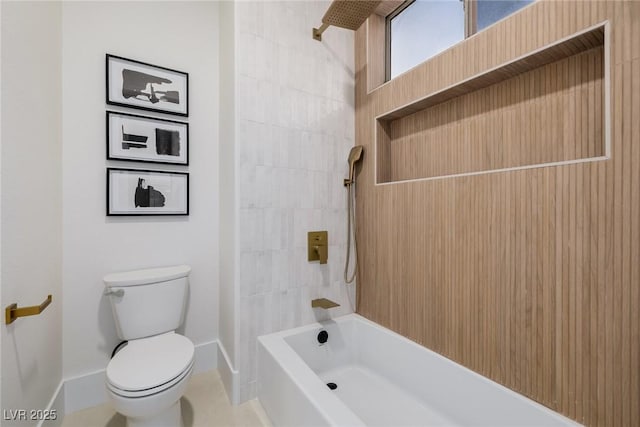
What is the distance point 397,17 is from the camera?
1.99 meters

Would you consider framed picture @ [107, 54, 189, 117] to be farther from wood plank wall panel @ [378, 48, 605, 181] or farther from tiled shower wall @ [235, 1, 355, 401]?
wood plank wall panel @ [378, 48, 605, 181]

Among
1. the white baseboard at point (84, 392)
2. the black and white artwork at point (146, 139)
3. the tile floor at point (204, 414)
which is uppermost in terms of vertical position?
the black and white artwork at point (146, 139)

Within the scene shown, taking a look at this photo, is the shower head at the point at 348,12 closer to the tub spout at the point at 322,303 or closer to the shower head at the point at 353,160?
the shower head at the point at 353,160

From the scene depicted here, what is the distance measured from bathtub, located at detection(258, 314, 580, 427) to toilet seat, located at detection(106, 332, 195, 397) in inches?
17.1

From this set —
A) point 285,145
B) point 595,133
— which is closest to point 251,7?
point 285,145

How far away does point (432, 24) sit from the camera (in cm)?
172

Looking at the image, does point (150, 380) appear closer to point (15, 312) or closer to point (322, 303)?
point (15, 312)

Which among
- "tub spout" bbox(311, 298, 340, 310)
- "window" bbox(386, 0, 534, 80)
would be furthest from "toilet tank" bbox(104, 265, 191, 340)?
"window" bbox(386, 0, 534, 80)

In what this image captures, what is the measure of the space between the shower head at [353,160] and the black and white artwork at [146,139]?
1099 millimetres

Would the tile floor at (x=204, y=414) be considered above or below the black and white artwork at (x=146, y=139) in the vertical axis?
below

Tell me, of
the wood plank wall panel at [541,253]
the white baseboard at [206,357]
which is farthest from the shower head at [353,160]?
the white baseboard at [206,357]

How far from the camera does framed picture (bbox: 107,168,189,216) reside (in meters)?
1.68

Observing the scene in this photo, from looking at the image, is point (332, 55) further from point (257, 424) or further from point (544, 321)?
point (257, 424)

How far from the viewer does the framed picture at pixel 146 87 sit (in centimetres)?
166
